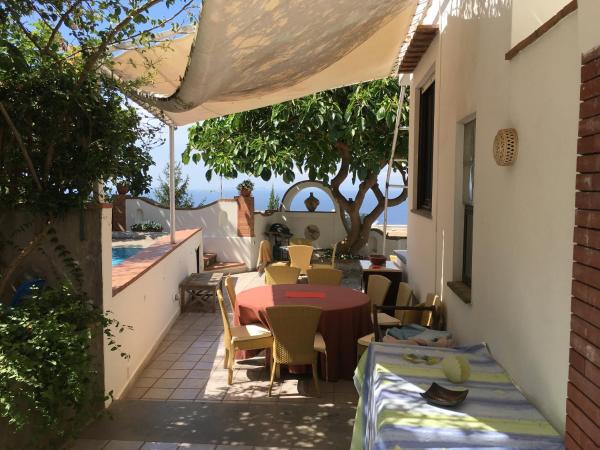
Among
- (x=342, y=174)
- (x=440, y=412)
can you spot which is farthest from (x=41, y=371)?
(x=342, y=174)

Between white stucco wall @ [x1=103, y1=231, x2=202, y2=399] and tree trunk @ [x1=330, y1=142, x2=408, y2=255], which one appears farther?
tree trunk @ [x1=330, y1=142, x2=408, y2=255]

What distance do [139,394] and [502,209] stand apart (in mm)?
3622

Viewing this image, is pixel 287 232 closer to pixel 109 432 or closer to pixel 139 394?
pixel 139 394

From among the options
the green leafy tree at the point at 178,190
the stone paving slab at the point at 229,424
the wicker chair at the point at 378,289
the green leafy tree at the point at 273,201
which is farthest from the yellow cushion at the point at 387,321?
the green leafy tree at the point at 178,190

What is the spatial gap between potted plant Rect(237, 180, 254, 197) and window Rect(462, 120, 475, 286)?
812 cm

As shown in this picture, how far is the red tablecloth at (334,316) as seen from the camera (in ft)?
17.3

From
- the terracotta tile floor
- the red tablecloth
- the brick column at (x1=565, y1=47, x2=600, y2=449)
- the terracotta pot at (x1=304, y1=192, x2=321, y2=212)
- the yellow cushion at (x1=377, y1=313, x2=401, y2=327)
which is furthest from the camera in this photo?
the terracotta pot at (x1=304, y1=192, x2=321, y2=212)

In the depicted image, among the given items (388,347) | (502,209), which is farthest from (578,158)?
(388,347)

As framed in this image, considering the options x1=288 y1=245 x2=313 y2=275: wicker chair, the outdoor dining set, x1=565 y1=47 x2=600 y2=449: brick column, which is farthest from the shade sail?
x1=288 y1=245 x2=313 y2=275: wicker chair

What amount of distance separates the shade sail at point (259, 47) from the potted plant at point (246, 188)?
5931 mm

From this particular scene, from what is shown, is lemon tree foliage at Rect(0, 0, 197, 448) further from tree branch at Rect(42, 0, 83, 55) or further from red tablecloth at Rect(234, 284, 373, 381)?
red tablecloth at Rect(234, 284, 373, 381)

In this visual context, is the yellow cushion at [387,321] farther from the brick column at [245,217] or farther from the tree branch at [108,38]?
the brick column at [245,217]

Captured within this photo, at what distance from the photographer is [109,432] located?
389cm

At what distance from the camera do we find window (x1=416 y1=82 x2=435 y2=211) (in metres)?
6.75
